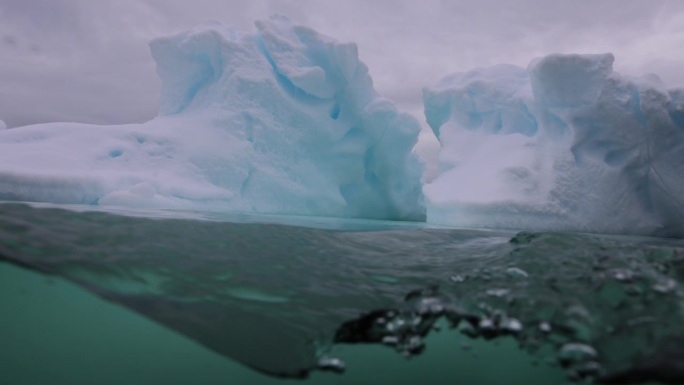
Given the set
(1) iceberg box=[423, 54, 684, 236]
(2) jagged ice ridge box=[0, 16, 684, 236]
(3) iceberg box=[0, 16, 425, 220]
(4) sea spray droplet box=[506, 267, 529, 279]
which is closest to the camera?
(4) sea spray droplet box=[506, 267, 529, 279]

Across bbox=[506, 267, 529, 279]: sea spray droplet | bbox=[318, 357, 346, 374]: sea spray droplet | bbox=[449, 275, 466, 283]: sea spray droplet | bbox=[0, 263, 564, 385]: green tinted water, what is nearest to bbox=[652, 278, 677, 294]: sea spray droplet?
bbox=[506, 267, 529, 279]: sea spray droplet

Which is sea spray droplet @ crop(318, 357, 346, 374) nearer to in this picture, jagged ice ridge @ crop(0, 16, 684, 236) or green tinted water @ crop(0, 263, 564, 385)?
green tinted water @ crop(0, 263, 564, 385)

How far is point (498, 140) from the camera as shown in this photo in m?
11.7

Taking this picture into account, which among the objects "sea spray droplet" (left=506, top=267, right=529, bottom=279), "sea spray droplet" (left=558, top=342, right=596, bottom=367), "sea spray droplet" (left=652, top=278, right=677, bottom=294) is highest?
"sea spray droplet" (left=652, top=278, right=677, bottom=294)

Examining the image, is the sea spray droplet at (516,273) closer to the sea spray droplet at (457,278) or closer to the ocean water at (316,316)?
the ocean water at (316,316)

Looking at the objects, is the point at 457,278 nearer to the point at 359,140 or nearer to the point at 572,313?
the point at 572,313

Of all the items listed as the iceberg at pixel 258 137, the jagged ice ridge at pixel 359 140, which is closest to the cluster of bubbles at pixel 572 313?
the iceberg at pixel 258 137

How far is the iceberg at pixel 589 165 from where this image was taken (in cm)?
943

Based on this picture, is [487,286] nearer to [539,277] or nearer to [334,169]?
[539,277]

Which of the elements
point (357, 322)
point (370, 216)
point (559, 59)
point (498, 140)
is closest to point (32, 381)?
point (357, 322)

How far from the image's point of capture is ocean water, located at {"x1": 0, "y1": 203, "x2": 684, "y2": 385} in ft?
6.29

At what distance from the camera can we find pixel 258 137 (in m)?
9.35

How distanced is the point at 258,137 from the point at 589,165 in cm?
703

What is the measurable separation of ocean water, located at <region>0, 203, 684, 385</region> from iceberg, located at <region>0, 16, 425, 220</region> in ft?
15.6
